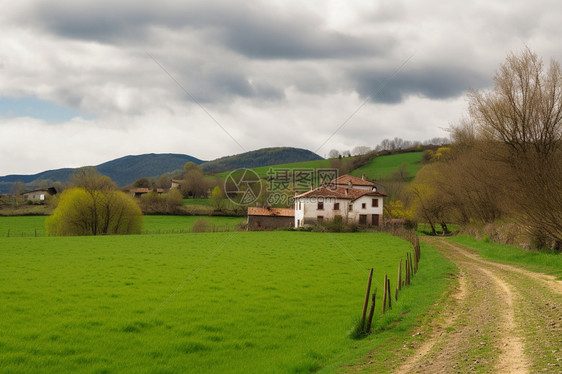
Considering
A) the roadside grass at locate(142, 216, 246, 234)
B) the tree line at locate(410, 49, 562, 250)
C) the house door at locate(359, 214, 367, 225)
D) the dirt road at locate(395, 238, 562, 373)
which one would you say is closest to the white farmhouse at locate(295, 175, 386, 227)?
the house door at locate(359, 214, 367, 225)

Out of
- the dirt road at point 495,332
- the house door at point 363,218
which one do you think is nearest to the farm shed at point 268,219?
the house door at point 363,218

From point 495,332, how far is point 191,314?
908 centimetres

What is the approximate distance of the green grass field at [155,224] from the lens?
65.1 metres

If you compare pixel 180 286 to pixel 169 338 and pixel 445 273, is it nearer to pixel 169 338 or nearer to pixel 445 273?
pixel 169 338

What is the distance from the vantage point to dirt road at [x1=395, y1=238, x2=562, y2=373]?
26.9 ft

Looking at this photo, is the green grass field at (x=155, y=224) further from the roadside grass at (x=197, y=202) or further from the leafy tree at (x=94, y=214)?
the roadside grass at (x=197, y=202)

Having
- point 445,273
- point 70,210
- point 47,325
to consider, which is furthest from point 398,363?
point 70,210

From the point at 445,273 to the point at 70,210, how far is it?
174 feet

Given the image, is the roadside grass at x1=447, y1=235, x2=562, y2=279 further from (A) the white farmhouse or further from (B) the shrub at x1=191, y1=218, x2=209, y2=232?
(B) the shrub at x1=191, y1=218, x2=209, y2=232

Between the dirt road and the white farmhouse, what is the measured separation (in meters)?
46.9

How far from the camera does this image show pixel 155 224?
76125mm

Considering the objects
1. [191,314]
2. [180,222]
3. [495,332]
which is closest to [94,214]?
[180,222]

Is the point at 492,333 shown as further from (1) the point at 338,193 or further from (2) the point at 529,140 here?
(1) the point at 338,193

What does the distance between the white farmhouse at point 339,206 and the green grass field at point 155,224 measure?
38.2 ft
